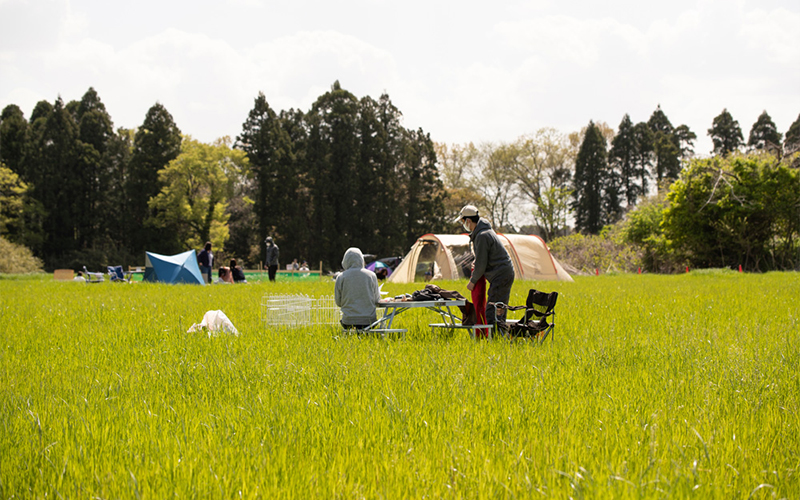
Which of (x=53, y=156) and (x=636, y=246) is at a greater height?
(x=53, y=156)

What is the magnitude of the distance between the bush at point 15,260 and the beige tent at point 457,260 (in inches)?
1015

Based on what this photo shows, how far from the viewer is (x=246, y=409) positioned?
3691 millimetres

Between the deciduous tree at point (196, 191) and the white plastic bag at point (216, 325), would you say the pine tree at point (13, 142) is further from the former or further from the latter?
the white plastic bag at point (216, 325)

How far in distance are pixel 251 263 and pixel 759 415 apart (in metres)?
42.8

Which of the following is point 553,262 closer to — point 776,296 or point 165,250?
point 776,296

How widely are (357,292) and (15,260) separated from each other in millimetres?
34596

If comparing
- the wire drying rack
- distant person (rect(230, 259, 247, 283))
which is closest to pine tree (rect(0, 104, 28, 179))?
distant person (rect(230, 259, 247, 283))

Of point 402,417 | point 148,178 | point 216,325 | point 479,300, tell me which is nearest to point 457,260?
point 479,300

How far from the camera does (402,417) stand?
350 cm

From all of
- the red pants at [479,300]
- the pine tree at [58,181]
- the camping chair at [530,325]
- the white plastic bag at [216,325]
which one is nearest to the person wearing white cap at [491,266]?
the red pants at [479,300]

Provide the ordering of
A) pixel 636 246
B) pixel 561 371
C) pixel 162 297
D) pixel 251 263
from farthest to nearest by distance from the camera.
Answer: pixel 251 263 → pixel 636 246 → pixel 162 297 → pixel 561 371

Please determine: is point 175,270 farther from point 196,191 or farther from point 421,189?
point 421,189

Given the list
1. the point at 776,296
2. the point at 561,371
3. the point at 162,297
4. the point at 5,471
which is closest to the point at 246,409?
the point at 5,471

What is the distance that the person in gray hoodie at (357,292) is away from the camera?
6.93m
